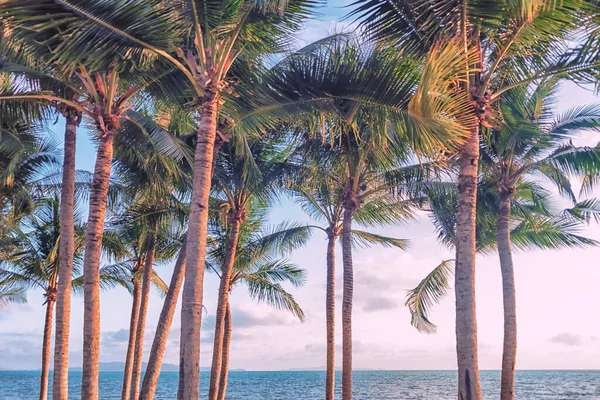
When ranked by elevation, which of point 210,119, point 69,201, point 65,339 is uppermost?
point 210,119

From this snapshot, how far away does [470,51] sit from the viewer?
855 centimetres

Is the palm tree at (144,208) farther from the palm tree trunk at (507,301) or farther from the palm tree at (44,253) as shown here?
the palm tree trunk at (507,301)

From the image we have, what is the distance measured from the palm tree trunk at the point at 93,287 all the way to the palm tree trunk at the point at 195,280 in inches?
92.4

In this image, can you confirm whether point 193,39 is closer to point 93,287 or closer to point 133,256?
point 93,287

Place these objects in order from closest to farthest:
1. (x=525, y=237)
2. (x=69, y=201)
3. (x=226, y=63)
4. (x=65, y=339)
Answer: (x=226, y=63)
(x=65, y=339)
(x=69, y=201)
(x=525, y=237)

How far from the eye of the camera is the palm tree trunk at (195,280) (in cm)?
867

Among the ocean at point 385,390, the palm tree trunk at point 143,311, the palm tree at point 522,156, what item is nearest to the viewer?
the palm tree at point 522,156

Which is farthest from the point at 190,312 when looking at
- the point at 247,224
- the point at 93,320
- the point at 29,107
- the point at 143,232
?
the point at 247,224

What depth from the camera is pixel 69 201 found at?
39.2 feet

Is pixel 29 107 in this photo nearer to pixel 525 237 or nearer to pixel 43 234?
pixel 43 234

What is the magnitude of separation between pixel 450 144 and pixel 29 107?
317 inches

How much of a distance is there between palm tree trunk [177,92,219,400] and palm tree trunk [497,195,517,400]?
8.01 metres

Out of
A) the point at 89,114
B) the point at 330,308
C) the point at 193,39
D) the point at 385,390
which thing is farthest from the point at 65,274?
the point at 385,390

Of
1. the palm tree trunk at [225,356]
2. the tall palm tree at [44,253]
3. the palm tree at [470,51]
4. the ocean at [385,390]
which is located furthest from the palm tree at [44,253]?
the ocean at [385,390]
